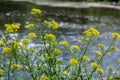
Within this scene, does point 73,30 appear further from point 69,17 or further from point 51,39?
point 51,39

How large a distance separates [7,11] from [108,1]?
30351 millimetres

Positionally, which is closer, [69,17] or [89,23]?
[89,23]

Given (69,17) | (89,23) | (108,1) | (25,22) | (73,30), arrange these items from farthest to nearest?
(108,1) < (69,17) < (89,23) < (25,22) < (73,30)

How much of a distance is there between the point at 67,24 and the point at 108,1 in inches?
1307

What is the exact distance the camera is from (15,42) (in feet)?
27.1

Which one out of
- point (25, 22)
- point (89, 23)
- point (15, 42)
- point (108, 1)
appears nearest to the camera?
point (15, 42)

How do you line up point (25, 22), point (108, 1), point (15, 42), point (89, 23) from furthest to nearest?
point (108, 1), point (89, 23), point (25, 22), point (15, 42)

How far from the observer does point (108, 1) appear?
6588 cm

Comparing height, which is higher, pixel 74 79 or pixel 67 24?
pixel 74 79

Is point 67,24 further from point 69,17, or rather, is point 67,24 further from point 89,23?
point 69,17

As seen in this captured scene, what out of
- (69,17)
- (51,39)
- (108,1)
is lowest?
(108,1)

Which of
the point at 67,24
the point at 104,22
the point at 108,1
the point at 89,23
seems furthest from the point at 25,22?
the point at 108,1

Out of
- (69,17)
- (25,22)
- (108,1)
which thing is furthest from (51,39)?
(108,1)

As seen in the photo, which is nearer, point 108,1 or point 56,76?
point 56,76
